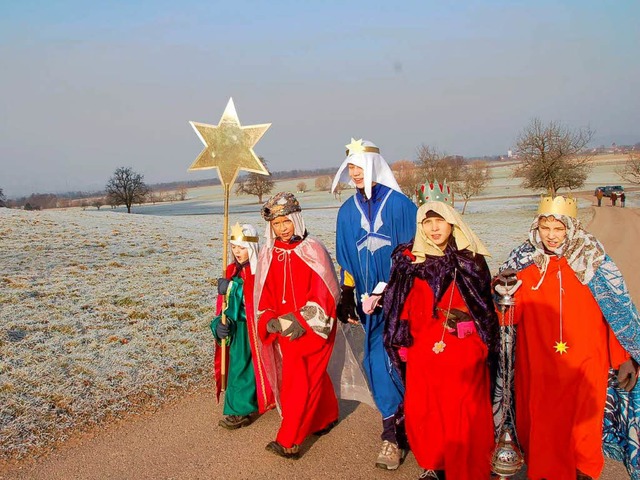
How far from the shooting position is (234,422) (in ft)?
16.7

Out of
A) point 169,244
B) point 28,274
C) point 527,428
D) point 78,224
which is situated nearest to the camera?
point 527,428

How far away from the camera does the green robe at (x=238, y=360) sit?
5.11 meters

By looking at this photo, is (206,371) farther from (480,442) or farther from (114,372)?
(480,442)

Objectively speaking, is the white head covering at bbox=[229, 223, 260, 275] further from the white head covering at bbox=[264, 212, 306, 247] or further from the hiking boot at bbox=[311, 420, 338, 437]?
the hiking boot at bbox=[311, 420, 338, 437]

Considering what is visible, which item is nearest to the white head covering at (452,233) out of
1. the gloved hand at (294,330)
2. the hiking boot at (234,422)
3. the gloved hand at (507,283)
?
the gloved hand at (507,283)

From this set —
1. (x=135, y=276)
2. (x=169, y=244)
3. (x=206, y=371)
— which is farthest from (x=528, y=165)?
(x=206, y=371)

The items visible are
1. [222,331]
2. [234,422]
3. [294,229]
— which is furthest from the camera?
[234,422]

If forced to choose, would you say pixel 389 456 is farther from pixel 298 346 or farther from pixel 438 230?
pixel 438 230

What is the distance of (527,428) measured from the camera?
13.4ft

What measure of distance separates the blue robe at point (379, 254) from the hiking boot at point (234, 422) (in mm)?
1360

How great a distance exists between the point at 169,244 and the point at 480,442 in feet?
48.5

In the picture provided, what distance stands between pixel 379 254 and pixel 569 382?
1.72 meters

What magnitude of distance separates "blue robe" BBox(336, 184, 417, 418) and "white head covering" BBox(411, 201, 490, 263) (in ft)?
1.76

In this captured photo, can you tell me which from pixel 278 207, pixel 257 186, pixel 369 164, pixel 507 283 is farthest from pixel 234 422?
pixel 257 186
